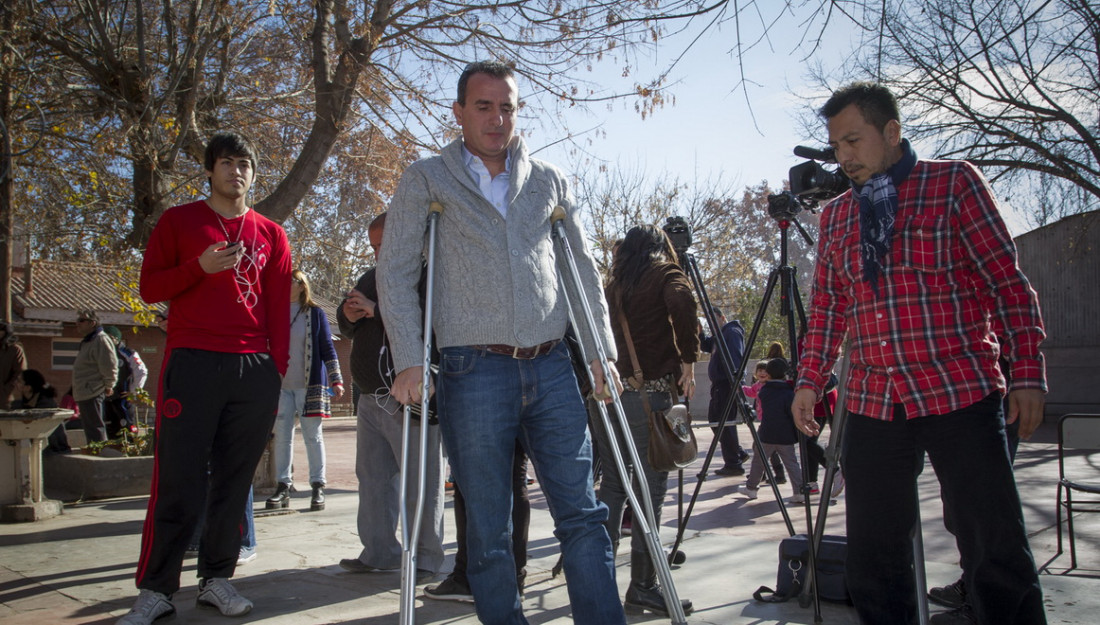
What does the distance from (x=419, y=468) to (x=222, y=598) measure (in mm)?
1803

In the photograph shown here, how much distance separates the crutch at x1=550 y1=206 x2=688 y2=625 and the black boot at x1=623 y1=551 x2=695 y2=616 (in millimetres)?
1067

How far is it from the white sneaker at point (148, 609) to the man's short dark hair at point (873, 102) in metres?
3.43

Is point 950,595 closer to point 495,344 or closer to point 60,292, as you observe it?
point 495,344

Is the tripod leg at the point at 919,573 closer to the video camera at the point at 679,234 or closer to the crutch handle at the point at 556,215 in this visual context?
the crutch handle at the point at 556,215

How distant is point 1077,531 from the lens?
5.86m

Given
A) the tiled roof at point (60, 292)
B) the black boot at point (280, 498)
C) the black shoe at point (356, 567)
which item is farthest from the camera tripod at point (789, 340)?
the tiled roof at point (60, 292)

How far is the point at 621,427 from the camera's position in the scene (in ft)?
9.96

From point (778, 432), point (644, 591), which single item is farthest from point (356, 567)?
point (778, 432)

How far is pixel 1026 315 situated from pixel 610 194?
2790cm

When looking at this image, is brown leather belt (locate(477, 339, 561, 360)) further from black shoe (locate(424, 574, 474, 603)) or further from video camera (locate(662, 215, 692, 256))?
video camera (locate(662, 215, 692, 256))

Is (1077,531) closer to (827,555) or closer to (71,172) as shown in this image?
(827,555)

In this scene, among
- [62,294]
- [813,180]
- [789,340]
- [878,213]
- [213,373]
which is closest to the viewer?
[878,213]

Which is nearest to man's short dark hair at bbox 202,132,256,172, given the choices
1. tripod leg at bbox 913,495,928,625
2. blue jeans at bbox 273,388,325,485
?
blue jeans at bbox 273,388,325,485

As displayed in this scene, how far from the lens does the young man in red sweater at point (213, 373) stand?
3773 mm
